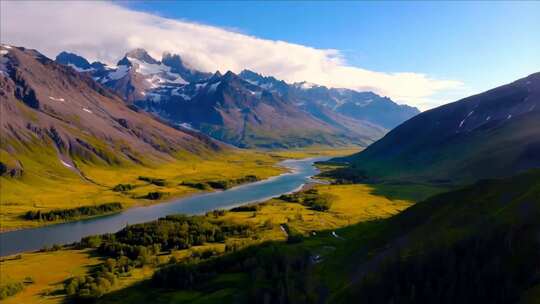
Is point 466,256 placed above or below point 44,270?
above

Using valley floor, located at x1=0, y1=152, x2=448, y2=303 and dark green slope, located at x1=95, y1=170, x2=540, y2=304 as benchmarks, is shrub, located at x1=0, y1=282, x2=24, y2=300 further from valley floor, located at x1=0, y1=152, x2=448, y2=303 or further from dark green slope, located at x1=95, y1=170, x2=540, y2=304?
dark green slope, located at x1=95, y1=170, x2=540, y2=304

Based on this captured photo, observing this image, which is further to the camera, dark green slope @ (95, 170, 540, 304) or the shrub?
the shrub

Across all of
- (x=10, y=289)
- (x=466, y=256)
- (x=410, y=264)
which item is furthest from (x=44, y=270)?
(x=466, y=256)

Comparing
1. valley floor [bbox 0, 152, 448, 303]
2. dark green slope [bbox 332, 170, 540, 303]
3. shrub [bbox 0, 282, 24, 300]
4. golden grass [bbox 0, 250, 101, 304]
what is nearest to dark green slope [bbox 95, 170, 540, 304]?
dark green slope [bbox 332, 170, 540, 303]

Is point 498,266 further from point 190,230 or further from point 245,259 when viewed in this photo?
point 190,230

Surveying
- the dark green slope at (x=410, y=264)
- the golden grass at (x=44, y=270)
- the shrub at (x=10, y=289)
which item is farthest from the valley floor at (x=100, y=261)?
the shrub at (x=10, y=289)

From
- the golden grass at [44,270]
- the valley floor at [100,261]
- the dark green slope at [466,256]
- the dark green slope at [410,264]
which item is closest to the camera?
the dark green slope at [466,256]

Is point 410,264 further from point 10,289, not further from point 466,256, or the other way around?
point 10,289

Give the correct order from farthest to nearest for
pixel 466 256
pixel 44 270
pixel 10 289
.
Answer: pixel 44 270
pixel 10 289
pixel 466 256

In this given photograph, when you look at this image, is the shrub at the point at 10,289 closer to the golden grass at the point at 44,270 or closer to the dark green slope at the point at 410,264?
the golden grass at the point at 44,270

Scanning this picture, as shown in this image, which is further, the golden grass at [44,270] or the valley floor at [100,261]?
the golden grass at [44,270]
